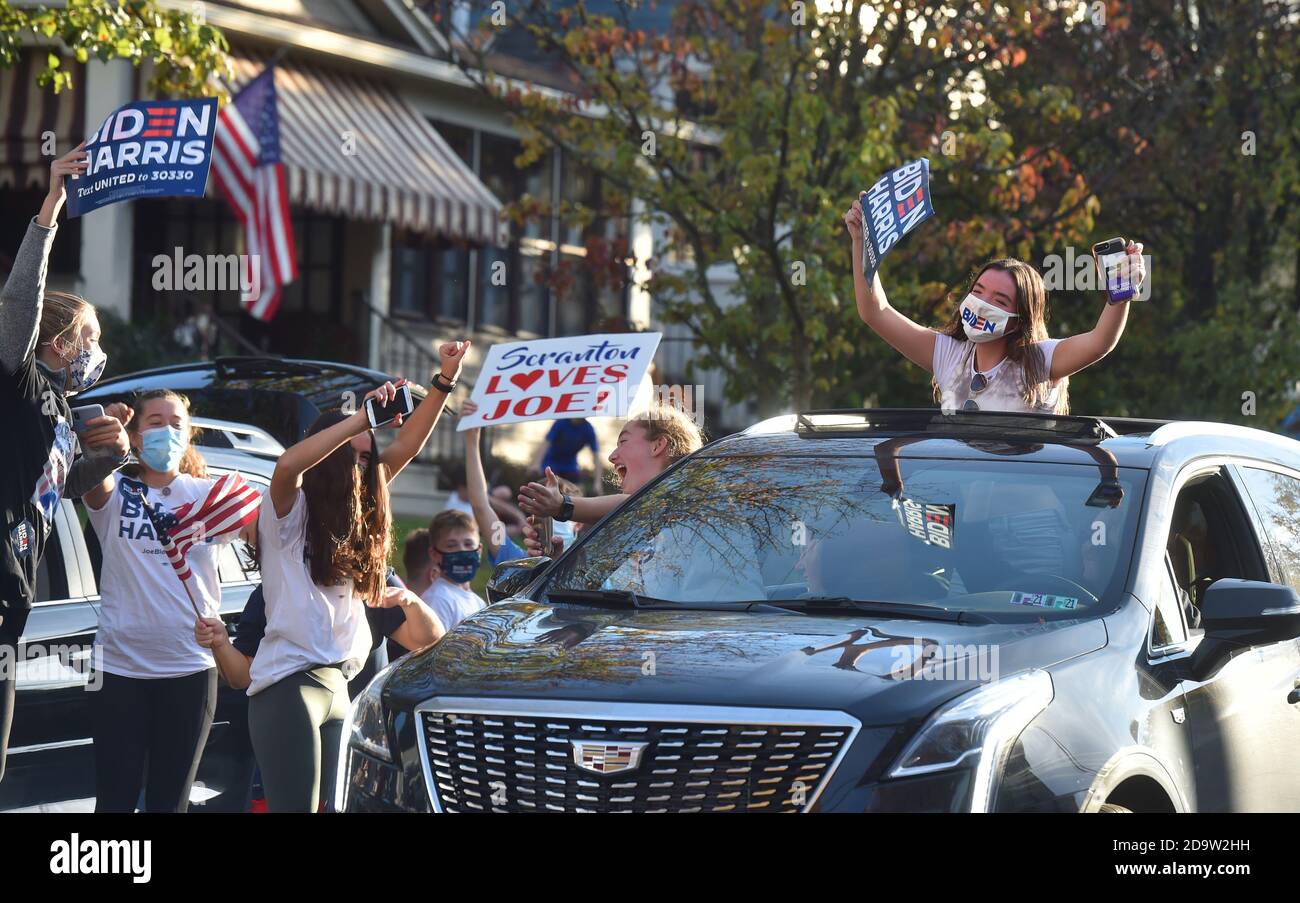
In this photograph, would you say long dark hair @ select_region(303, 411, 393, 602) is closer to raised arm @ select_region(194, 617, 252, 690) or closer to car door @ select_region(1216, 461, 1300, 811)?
raised arm @ select_region(194, 617, 252, 690)

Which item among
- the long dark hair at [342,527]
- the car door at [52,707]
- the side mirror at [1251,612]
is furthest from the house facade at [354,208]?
the side mirror at [1251,612]

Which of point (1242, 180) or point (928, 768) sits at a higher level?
point (1242, 180)

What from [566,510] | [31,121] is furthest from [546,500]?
[31,121]

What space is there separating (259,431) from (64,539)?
4.70 feet

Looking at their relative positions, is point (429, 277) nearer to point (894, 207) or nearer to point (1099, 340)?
point (894, 207)

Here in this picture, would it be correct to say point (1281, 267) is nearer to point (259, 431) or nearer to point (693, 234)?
point (693, 234)

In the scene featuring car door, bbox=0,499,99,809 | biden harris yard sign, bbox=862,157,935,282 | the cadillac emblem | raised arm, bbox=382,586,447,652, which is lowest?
car door, bbox=0,499,99,809

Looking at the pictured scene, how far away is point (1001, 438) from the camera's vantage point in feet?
18.3

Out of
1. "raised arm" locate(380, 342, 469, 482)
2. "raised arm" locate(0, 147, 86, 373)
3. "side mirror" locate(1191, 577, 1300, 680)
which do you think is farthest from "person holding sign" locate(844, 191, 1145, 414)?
"raised arm" locate(0, 147, 86, 373)

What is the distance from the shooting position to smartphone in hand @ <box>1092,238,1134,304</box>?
643 cm

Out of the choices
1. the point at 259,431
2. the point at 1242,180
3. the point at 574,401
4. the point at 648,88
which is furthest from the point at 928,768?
the point at 1242,180

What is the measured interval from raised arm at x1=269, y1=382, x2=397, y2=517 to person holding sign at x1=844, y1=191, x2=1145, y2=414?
2196 mm
